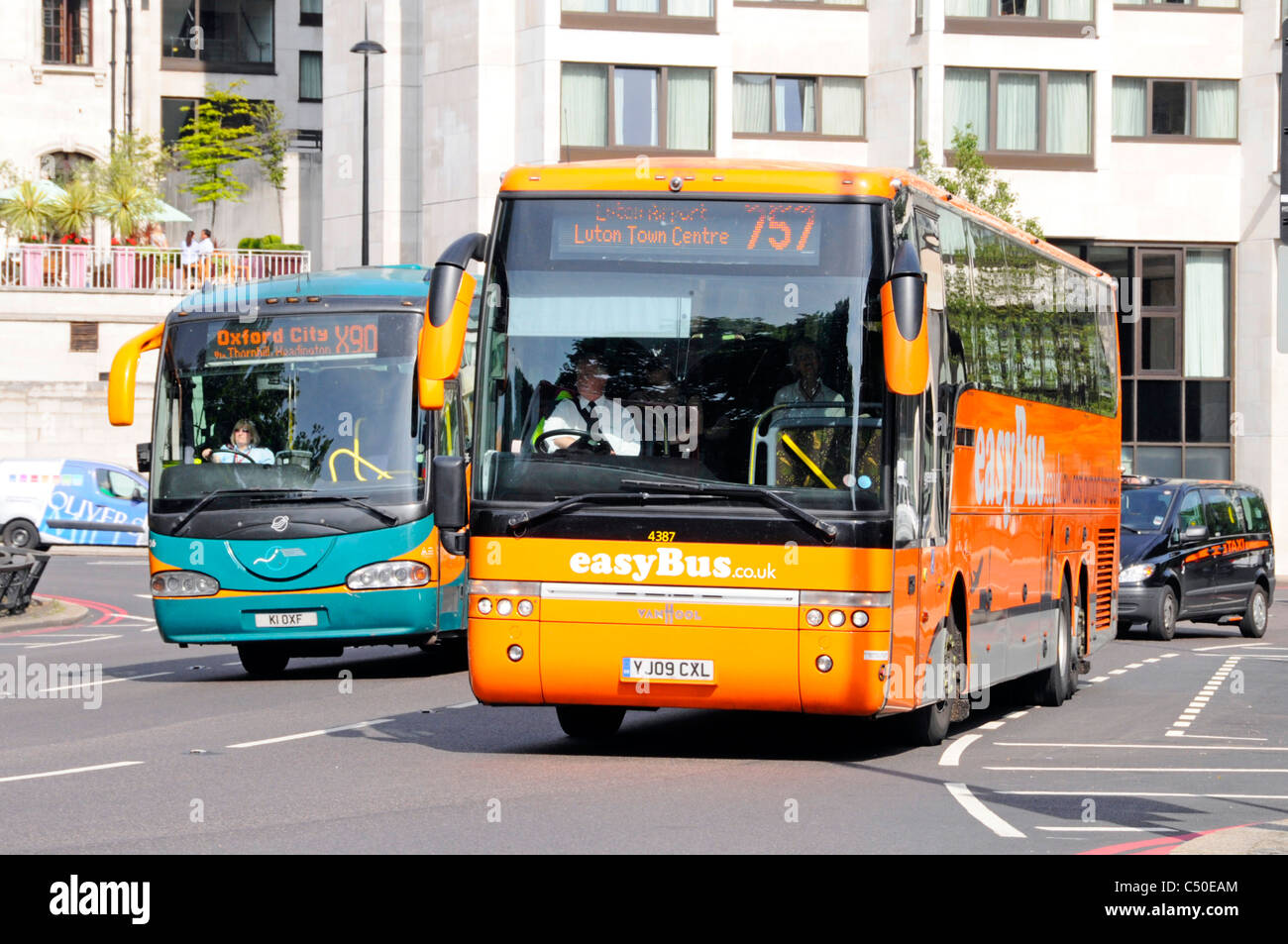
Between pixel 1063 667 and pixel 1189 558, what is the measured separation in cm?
1043

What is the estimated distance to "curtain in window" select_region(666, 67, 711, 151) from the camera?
4712cm

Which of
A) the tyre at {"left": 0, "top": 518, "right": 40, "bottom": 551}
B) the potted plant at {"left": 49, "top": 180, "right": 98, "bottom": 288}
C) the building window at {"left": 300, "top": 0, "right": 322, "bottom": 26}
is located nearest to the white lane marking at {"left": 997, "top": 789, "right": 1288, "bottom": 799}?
the tyre at {"left": 0, "top": 518, "right": 40, "bottom": 551}

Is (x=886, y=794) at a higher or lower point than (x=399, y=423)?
lower

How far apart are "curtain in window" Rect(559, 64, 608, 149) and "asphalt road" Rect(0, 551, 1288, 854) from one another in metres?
29.3

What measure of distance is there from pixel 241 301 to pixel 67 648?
20.5 feet

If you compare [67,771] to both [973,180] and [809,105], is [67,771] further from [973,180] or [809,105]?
[809,105]

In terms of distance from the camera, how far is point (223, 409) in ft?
58.8

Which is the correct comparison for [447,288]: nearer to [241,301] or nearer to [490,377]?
[490,377]

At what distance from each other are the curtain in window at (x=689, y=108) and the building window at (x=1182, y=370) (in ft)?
33.3

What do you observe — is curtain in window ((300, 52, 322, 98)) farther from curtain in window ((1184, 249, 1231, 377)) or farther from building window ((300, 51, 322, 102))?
curtain in window ((1184, 249, 1231, 377))

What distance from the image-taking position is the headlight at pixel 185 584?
17.8m

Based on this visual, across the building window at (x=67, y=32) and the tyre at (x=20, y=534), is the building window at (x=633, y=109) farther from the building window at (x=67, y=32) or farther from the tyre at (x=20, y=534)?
the building window at (x=67, y=32)

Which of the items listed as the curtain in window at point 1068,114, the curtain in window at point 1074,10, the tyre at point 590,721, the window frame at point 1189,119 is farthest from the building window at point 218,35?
the tyre at point 590,721
